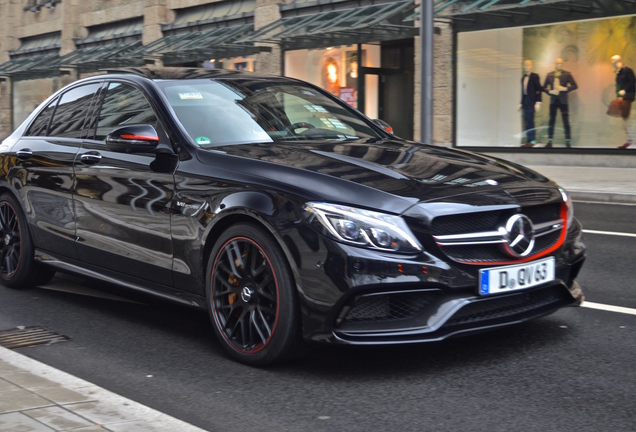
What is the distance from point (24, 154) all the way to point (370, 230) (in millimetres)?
3351

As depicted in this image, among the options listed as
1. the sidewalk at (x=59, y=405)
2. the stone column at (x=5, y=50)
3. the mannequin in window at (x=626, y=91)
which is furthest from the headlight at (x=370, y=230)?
the stone column at (x=5, y=50)

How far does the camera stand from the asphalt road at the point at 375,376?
370 cm

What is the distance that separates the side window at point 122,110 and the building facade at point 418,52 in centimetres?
1010

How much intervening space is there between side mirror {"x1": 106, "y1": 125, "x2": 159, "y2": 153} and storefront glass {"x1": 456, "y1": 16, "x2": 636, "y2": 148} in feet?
49.3

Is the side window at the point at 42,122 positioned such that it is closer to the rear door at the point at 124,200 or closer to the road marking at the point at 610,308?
the rear door at the point at 124,200

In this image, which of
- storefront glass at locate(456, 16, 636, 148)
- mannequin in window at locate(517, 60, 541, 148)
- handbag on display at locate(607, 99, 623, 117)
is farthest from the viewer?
mannequin in window at locate(517, 60, 541, 148)

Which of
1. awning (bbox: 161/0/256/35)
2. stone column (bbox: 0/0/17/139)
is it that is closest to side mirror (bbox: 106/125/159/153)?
awning (bbox: 161/0/256/35)

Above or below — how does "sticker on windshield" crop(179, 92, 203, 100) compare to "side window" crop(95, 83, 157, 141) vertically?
above

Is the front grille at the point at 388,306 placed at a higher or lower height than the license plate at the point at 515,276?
lower

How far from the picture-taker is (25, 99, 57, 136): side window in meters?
6.52

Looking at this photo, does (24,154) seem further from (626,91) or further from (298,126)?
(626,91)

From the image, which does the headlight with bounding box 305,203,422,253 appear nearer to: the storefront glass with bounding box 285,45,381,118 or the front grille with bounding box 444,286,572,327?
the front grille with bounding box 444,286,572,327

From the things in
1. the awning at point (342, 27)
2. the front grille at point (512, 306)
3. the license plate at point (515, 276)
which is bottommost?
the front grille at point (512, 306)

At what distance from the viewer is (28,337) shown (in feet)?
17.3
